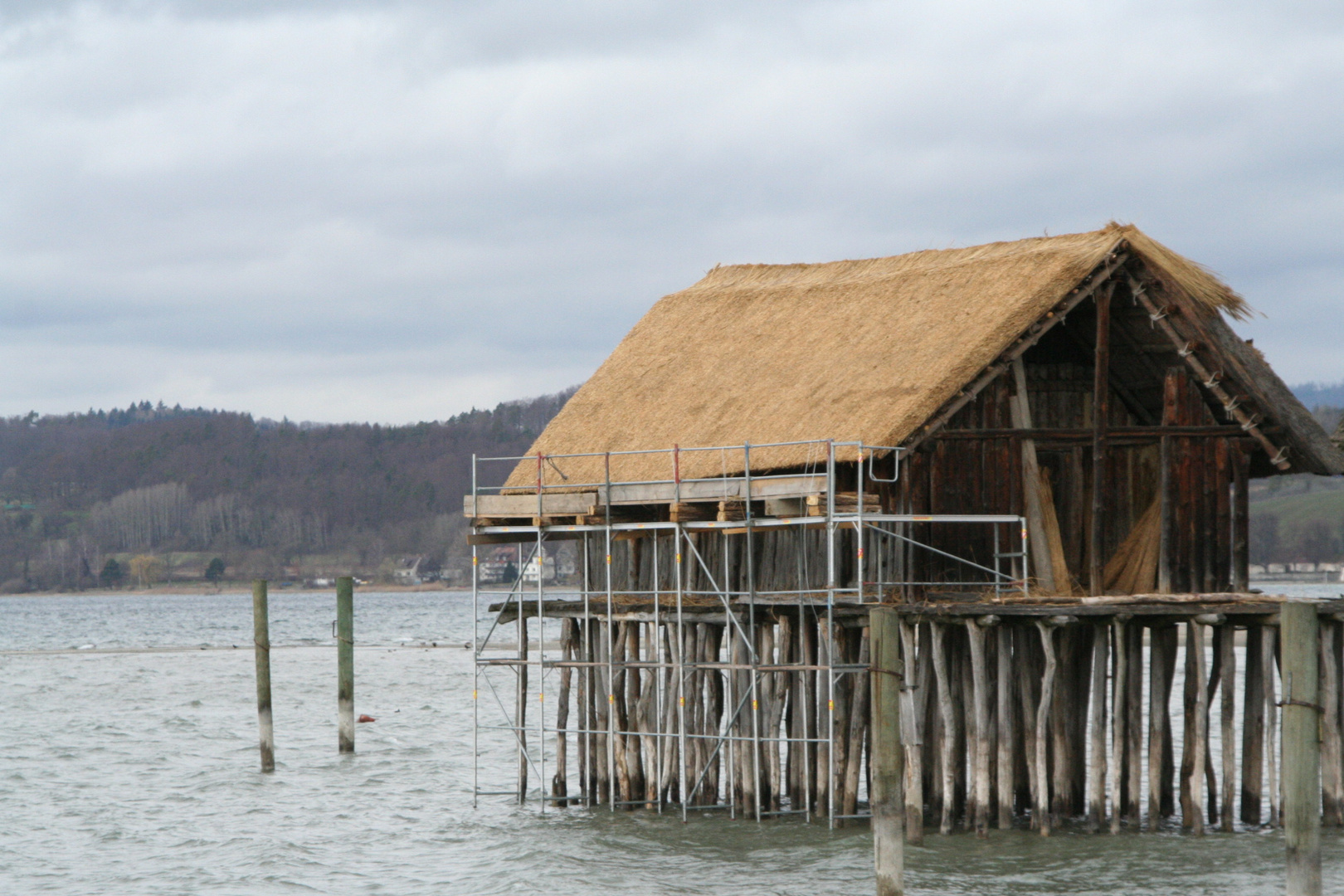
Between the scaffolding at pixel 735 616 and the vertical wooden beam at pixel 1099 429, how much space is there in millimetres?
997

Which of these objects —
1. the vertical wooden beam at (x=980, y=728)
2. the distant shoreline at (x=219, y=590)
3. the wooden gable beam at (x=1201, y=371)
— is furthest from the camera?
the distant shoreline at (x=219, y=590)

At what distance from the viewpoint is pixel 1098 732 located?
65.2ft

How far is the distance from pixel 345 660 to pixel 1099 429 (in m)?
15.4

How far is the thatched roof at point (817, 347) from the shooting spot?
70.8 feet

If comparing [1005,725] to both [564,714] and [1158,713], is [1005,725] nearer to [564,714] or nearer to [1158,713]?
[1158,713]

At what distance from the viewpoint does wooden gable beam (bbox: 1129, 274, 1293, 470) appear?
70.1 ft

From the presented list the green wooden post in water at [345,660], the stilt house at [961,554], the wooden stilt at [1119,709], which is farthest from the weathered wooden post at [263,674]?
the wooden stilt at [1119,709]

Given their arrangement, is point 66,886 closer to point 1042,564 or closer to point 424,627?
point 1042,564

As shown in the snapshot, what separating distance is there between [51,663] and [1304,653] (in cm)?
5661

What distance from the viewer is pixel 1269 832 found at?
20.7 m

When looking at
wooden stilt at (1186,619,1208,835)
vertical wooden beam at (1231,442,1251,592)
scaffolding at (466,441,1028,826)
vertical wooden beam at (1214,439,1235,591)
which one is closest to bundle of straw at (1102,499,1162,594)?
vertical wooden beam at (1214,439,1235,591)

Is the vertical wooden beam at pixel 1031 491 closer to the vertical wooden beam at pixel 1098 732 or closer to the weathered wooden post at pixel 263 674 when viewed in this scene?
the vertical wooden beam at pixel 1098 732

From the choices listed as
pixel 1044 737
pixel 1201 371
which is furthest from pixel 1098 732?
pixel 1201 371

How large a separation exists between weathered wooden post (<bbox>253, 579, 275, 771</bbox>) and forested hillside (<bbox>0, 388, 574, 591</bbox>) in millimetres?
122166
